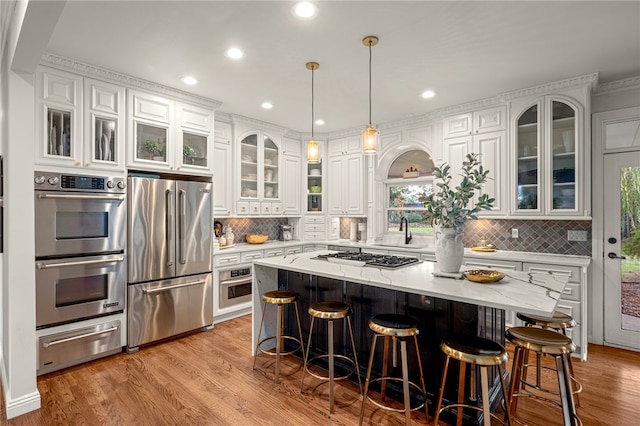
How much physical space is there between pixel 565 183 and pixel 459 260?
2032 mm

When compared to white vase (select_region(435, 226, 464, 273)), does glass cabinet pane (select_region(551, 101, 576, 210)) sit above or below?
above

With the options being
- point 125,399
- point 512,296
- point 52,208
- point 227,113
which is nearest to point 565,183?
point 512,296

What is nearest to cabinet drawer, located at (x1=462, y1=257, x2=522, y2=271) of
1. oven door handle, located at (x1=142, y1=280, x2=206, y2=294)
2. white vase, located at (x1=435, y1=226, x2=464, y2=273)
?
white vase, located at (x1=435, y1=226, x2=464, y2=273)

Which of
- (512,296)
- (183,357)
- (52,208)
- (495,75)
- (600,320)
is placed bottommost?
(183,357)

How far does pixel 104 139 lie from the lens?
324 cm

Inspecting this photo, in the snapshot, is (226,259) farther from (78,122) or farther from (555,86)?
(555,86)

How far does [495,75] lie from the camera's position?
11.0 feet

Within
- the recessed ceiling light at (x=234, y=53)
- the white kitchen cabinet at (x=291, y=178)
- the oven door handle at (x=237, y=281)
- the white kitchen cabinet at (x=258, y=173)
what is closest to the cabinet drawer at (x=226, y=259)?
the oven door handle at (x=237, y=281)

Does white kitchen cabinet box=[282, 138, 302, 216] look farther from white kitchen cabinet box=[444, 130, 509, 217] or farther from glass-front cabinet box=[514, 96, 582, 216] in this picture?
glass-front cabinet box=[514, 96, 582, 216]

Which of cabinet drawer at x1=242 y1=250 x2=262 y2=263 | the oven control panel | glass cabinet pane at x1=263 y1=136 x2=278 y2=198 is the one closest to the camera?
the oven control panel

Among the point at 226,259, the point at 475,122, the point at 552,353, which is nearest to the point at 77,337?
the point at 226,259

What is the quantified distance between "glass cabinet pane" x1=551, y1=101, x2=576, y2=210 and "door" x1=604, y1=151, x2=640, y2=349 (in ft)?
1.26

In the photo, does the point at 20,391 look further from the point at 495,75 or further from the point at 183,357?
the point at 495,75

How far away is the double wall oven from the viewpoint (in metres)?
2.85
